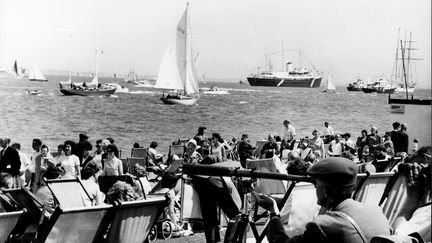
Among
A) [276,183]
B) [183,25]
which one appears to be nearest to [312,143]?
[276,183]

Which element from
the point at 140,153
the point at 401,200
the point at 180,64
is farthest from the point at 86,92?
the point at 401,200

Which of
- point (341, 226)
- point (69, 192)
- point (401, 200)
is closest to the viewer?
point (341, 226)

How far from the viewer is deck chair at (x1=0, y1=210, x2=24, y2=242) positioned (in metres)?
6.17

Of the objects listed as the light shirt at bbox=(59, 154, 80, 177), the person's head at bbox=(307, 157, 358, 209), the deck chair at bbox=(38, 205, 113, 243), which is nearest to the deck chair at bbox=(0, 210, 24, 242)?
the deck chair at bbox=(38, 205, 113, 243)

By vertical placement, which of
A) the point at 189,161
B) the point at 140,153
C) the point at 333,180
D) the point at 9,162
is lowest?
the point at 140,153

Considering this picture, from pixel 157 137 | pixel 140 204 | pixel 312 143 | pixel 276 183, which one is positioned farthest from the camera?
pixel 157 137

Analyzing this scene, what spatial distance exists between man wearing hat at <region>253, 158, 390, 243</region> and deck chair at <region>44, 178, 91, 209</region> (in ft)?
15.2

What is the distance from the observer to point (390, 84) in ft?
618

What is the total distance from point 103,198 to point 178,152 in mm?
8430

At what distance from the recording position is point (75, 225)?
5895 millimetres

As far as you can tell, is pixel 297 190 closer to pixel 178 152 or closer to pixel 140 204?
pixel 140 204

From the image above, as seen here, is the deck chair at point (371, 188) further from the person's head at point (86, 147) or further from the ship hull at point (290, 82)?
the ship hull at point (290, 82)

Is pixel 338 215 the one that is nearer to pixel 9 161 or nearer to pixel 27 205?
pixel 27 205

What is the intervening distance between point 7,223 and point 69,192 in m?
1.60
